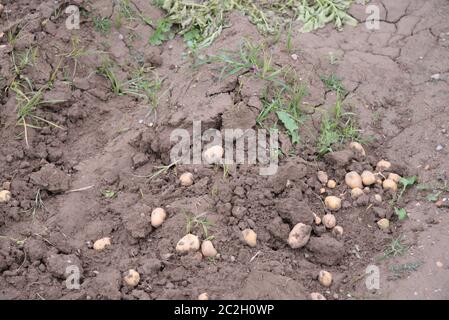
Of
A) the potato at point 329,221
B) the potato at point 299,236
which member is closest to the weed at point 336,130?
the potato at point 329,221

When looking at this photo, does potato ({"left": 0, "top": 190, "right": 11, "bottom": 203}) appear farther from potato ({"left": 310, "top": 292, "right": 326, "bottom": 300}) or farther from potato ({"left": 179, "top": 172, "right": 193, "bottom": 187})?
potato ({"left": 310, "top": 292, "right": 326, "bottom": 300})

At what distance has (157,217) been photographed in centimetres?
315

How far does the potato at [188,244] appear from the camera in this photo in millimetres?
3006

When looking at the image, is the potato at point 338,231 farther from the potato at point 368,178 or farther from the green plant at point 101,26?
the green plant at point 101,26

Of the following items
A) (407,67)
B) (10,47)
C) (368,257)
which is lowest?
(368,257)

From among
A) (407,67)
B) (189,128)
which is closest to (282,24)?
(407,67)

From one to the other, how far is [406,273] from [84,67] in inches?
107

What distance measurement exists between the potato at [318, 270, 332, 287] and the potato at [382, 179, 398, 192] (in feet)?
2.50

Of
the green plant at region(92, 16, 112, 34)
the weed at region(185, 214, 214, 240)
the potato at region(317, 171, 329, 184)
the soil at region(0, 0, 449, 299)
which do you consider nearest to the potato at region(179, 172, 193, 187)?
the soil at region(0, 0, 449, 299)

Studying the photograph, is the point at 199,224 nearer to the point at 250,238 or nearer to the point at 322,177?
the point at 250,238

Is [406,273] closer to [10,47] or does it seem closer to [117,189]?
[117,189]

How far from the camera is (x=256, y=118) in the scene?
3.57 meters

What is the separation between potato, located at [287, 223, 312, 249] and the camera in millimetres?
3041

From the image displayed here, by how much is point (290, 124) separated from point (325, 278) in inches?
43.6
